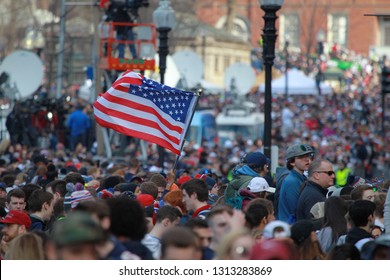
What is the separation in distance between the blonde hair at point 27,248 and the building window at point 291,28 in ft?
307

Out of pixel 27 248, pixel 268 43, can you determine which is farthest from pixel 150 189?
pixel 268 43

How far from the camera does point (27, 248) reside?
912cm

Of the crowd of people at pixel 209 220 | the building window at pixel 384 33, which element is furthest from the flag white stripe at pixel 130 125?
the building window at pixel 384 33

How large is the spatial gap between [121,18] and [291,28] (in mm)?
75432

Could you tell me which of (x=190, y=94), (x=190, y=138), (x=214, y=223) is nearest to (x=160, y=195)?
(x=190, y=94)

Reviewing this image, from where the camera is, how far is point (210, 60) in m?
79.7

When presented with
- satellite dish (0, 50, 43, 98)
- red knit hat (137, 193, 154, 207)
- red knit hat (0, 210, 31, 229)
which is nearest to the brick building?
satellite dish (0, 50, 43, 98)

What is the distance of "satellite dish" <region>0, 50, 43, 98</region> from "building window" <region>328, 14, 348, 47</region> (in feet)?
245

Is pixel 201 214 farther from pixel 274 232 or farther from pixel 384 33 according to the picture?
pixel 384 33

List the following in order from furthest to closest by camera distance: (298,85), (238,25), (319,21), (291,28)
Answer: (238,25) < (291,28) < (319,21) < (298,85)

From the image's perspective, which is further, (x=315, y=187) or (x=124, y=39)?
(x=124, y=39)

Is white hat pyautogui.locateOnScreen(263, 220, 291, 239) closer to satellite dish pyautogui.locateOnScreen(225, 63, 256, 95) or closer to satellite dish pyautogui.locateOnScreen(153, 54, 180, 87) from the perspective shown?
satellite dish pyautogui.locateOnScreen(153, 54, 180, 87)

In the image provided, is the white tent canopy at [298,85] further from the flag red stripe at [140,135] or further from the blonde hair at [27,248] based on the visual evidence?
the blonde hair at [27,248]

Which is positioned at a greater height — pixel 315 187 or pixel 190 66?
pixel 315 187
